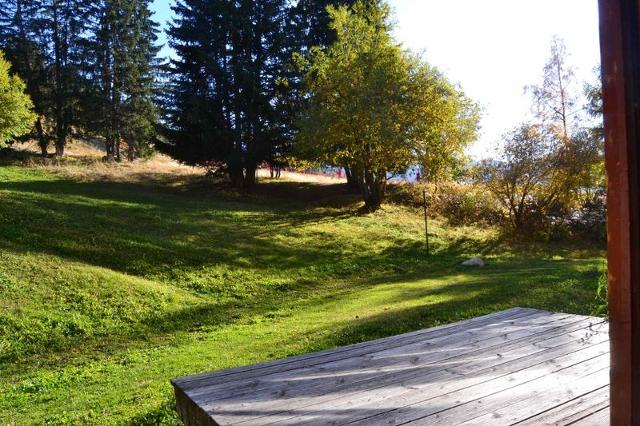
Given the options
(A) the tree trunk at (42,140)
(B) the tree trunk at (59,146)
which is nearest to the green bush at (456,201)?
(B) the tree trunk at (59,146)

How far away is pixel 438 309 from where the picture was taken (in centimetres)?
817

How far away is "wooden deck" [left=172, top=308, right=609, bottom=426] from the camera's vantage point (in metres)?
2.52

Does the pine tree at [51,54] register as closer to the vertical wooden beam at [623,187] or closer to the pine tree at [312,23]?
the pine tree at [312,23]

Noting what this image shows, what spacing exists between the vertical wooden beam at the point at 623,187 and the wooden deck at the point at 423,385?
0.98m

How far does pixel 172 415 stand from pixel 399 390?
8.24 feet

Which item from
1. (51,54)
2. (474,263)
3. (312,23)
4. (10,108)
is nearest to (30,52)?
(51,54)

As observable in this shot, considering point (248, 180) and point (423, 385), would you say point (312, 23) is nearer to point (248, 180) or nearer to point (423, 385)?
point (248, 180)

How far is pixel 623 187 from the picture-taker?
1.35 meters

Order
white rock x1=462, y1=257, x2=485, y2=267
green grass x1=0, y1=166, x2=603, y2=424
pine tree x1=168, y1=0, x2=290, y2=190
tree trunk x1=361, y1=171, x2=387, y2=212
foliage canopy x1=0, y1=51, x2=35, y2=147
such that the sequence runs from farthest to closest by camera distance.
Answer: pine tree x1=168, y1=0, x2=290, y2=190, tree trunk x1=361, y1=171, x2=387, y2=212, foliage canopy x1=0, y1=51, x2=35, y2=147, white rock x1=462, y1=257, x2=485, y2=267, green grass x1=0, y1=166, x2=603, y2=424

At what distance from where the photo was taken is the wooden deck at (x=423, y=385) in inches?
99.3

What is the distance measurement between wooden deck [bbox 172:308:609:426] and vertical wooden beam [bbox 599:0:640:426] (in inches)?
38.7

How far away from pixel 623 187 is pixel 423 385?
2.02 metres

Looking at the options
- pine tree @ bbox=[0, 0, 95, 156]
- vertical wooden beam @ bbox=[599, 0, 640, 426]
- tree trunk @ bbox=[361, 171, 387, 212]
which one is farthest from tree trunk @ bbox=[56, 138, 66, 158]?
vertical wooden beam @ bbox=[599, 0, 640, 426]

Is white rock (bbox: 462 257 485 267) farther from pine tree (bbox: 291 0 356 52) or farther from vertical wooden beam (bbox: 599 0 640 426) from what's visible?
pine tree (bbox: 291 0 356 52)
